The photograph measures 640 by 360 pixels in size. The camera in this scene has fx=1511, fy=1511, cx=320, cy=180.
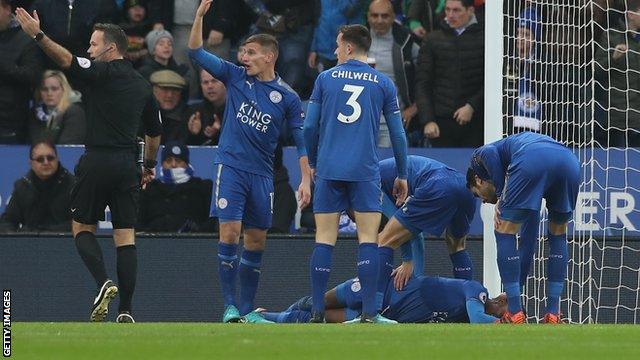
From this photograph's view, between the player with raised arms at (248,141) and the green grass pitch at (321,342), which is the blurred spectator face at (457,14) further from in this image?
the green grass pitch at (321,342)

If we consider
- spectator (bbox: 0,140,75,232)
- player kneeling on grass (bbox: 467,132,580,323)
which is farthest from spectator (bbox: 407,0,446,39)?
player kneeling on grass (bbox: 467,132,580,323)

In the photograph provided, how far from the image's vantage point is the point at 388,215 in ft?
41.8

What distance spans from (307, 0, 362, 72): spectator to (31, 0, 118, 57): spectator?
2158 millimetres

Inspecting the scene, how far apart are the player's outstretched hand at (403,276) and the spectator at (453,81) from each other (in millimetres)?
2853

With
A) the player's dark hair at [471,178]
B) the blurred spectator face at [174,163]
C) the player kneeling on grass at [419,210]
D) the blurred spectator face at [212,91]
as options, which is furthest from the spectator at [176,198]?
the player's dark hair at [471,178]

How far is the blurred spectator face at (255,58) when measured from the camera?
1135cm

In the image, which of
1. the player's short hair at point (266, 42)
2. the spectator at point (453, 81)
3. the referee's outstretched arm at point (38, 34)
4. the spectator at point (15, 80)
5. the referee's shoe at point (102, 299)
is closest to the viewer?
the referee's outstretched arm at point (38, 34)

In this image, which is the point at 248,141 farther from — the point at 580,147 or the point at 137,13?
the point at 137,13

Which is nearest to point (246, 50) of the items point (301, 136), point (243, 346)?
point (301, 136)

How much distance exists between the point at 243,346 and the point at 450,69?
7467mm

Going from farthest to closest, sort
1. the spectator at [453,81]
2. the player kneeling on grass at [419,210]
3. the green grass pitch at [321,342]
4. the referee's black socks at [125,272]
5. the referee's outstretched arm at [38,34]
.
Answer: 1. the spectator at [453,81]
2. the player kneeling on grass at [419,210]
3. the referee's black socks at [125,272]
4. the referee's outstretched arm at [38,34]
5. the green grass pitch at [321,342]

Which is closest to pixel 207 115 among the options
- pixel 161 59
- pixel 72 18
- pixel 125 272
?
pixel 161 59

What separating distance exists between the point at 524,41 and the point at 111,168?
4494mm

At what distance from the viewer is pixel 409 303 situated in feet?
40.0
